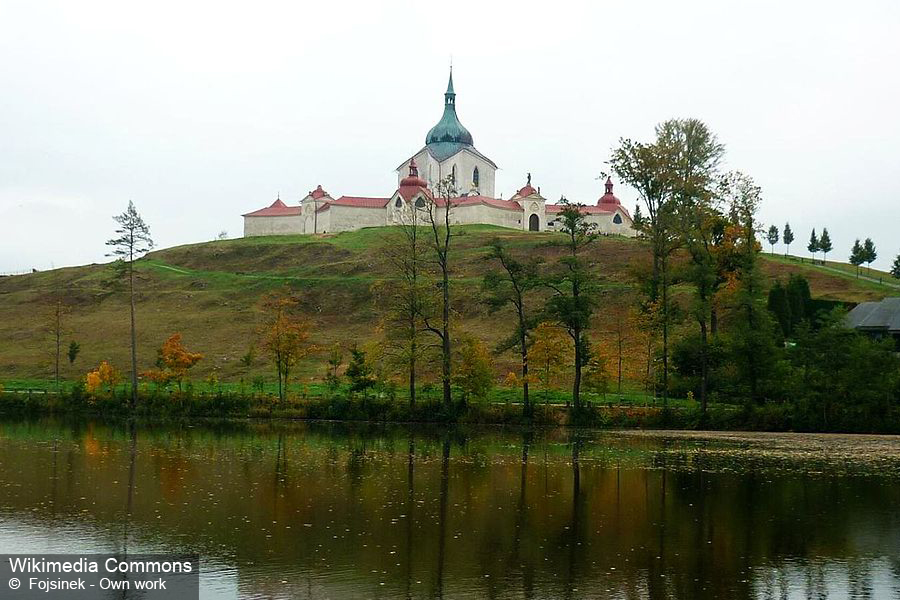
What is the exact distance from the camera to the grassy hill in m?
74.9

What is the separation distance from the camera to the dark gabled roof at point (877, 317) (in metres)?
61.0

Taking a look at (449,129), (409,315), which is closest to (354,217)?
(449,129)

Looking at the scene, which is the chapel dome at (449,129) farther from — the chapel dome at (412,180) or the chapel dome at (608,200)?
the chapel dome at (608,200)

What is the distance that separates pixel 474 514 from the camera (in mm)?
23906

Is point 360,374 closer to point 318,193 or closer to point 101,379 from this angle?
point 101,379

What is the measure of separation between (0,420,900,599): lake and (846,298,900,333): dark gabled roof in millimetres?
23201

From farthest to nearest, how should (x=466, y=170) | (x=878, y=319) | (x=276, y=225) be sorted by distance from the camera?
(x=466, y=170), (x=276, y=225), (x=878, y=319)

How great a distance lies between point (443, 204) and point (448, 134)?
54.3 feet

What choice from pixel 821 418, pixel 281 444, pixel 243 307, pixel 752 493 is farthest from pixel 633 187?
pixel 243 307

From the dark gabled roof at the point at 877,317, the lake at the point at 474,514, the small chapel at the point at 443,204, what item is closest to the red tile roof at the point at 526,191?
the small chapel at the point at 443,204

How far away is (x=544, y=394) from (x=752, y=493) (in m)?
27.9

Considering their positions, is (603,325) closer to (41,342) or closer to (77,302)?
(41,342)

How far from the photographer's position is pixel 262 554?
19.0 metres

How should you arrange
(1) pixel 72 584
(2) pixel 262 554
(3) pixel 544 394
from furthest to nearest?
(3) pixel 544 394, (2) pixel 262 554, (1) pixel 72 584
